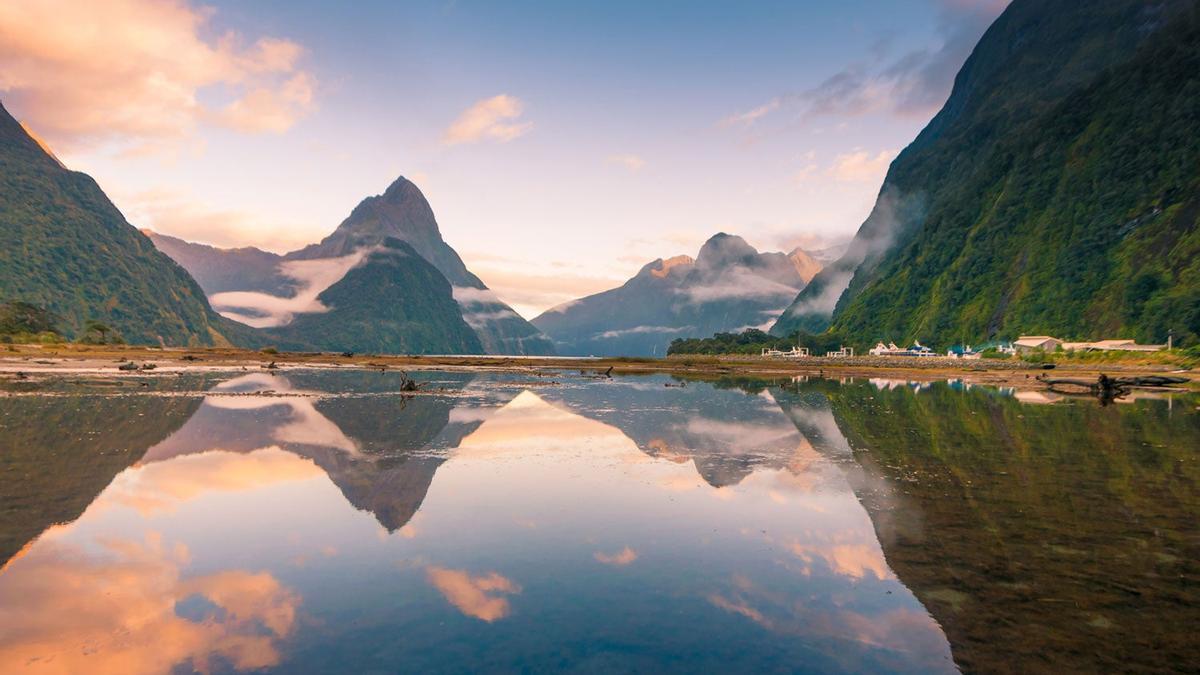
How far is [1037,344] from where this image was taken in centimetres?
17350

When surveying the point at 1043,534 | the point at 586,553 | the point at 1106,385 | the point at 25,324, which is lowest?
the point at 586,553

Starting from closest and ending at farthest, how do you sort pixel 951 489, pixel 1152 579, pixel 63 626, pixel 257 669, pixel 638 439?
pixel 257 669 → pixel 63 626 → pixel 1152 579 → pixel 951 489 → pixel 638 439

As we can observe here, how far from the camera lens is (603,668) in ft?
33.8

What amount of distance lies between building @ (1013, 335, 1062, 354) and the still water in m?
159

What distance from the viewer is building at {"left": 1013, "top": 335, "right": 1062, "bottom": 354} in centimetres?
17075

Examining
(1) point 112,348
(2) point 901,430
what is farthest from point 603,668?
(1) point 112,348

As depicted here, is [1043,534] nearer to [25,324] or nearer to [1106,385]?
[1106,385]

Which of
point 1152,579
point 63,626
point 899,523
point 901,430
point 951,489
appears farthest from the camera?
point 901,430

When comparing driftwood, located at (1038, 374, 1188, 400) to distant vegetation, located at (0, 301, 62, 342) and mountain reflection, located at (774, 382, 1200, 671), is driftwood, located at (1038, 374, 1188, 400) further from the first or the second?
distant vegetation, located at (0, 301, 62, 342)

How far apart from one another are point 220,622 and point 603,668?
7094mm

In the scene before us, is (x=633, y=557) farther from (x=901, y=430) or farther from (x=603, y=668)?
(x=901, y=430)

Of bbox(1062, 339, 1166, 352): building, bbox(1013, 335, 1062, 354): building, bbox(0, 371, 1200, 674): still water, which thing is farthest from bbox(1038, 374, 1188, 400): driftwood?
bbox(1013, 335, 1062, 354): building

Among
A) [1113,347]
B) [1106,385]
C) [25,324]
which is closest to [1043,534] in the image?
[1106,385]

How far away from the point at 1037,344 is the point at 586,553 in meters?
196
